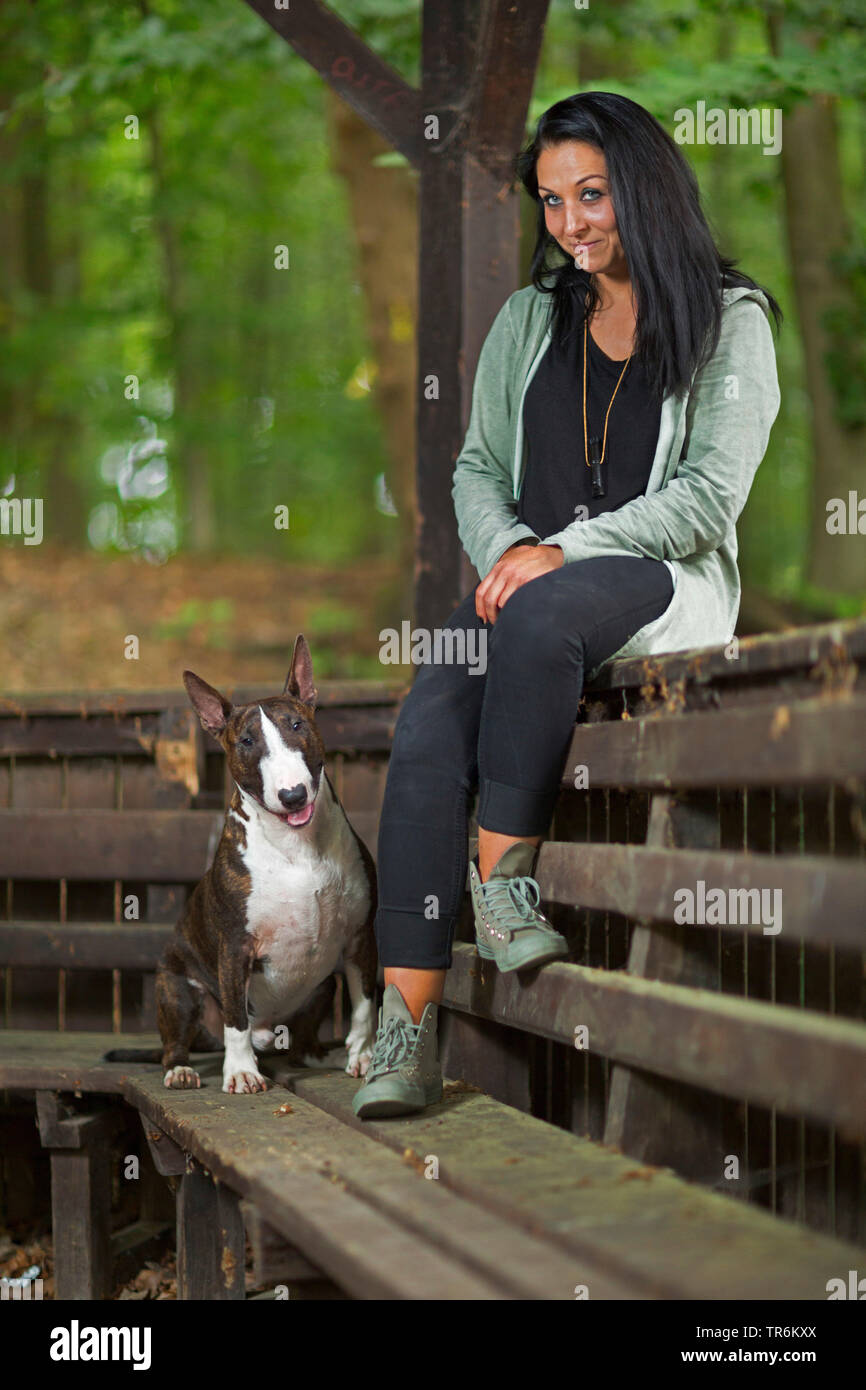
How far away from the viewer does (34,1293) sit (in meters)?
3.84

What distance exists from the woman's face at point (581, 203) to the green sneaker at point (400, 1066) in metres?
1.65

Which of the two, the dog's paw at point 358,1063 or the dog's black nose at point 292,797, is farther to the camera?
the dog's paw at point 358,1063

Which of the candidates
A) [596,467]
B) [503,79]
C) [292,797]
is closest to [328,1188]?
[292,797]

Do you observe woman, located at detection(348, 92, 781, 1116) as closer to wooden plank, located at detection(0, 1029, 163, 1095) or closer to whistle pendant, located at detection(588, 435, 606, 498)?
whistle pendant, located at detection(588, 435, 606, 498)

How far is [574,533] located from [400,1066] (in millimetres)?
1127

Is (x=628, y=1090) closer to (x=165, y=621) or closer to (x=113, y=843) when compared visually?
(x=113, y=843)

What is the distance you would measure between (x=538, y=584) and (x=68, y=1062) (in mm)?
2016

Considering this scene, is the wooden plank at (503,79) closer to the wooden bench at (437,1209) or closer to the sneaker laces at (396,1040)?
the sneaker laces at (396,1040)

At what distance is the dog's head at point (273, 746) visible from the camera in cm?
312

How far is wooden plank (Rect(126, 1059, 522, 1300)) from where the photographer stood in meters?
1.71

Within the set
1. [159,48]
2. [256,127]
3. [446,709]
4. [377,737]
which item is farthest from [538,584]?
[256,127]

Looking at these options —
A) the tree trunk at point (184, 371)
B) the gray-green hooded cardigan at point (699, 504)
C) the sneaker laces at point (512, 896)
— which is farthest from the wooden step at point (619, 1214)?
the tree trunk at point (184, 371)

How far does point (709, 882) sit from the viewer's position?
2025 millimetres

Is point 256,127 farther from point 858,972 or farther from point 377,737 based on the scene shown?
point 858,972
